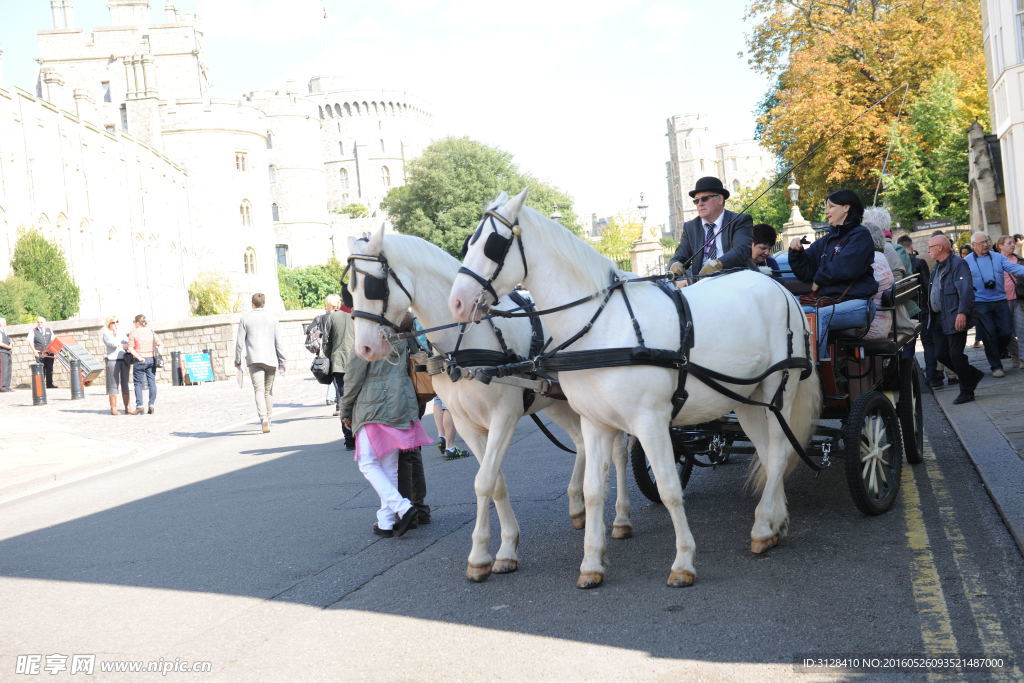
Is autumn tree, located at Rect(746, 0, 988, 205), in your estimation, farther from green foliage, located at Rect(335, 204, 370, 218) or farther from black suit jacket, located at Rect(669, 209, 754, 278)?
green foliage, located at Rect(335, 204, 370, 218)

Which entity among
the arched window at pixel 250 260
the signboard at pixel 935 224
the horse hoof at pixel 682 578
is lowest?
the horse hoof at pixel 682 578

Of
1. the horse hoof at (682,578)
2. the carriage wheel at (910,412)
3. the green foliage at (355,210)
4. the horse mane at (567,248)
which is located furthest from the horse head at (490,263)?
the green foliage at (355,210)

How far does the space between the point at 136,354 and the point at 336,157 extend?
421 ft

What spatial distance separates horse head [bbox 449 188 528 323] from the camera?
17.3ft

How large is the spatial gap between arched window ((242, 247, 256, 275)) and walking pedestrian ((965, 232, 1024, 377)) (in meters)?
68.1

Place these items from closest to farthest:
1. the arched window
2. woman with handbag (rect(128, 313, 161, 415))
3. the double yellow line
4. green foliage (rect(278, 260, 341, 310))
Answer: the double yellow line
woman with handbag (rect(128, 313, 161, 415))
the arched window
green foliage (rect(278, 260, 341, 310))

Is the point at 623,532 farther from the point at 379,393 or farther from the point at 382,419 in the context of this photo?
the point at 379,393

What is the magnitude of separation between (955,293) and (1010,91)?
11467 mm

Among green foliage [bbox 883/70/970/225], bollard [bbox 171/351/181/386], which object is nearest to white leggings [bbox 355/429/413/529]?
bollard [bbox 171/351/181/386]

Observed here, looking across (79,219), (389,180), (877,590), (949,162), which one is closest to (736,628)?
(877,590)

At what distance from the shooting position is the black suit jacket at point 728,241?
282 inches

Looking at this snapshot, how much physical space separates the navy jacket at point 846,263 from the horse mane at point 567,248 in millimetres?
2406

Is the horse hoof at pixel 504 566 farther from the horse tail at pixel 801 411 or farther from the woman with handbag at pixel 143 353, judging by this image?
the woman with handbag at pixel 143 353

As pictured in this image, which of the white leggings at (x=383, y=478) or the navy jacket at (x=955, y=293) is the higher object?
the navy jacket at (x=955, y=293)
